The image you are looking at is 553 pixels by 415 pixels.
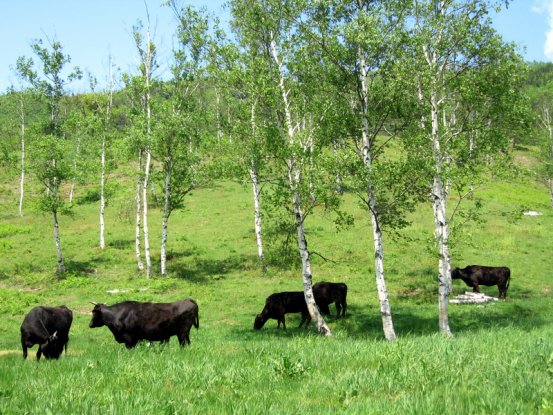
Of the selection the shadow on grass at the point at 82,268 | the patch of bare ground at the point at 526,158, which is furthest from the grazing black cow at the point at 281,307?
the patch of bare ground at the point at 526,158

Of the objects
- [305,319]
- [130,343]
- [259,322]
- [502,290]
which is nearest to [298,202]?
[259,322]

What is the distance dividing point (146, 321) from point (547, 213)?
183 feet

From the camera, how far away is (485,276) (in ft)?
103

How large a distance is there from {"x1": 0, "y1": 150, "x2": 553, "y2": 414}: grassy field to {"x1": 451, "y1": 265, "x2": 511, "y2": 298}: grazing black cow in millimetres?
929

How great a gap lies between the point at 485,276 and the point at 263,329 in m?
15.5

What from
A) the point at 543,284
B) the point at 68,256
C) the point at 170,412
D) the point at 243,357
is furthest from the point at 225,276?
the point at 170,412

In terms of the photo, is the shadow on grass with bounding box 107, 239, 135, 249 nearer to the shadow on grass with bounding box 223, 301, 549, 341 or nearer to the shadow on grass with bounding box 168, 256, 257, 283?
the shadow on grass with bounding box 168, 256, 257, 283

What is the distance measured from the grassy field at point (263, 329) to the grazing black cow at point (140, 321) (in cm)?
73

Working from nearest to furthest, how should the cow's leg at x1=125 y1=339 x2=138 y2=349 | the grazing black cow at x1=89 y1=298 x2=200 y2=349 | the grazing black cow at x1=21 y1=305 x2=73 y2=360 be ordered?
the grazing black cow at x1=21 y1=305 x2=73 y2=360 → the cow's leg at x1=125 y1=339 x2=138 y2=349 → the grazing black cow at x1=89 y1=298 x2=200 y2=349

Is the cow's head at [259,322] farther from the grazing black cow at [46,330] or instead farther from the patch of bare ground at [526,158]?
the patch of bare ground at [526,158]

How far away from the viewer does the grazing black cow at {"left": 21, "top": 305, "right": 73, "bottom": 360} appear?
51.0ft

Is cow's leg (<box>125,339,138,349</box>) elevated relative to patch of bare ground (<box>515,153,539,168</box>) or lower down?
lower down

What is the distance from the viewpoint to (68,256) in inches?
1734

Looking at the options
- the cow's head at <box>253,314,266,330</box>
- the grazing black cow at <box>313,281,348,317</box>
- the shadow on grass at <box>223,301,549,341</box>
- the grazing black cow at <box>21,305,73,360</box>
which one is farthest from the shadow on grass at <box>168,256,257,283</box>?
the grazing black cow at <box>21,305,73,360</box>
